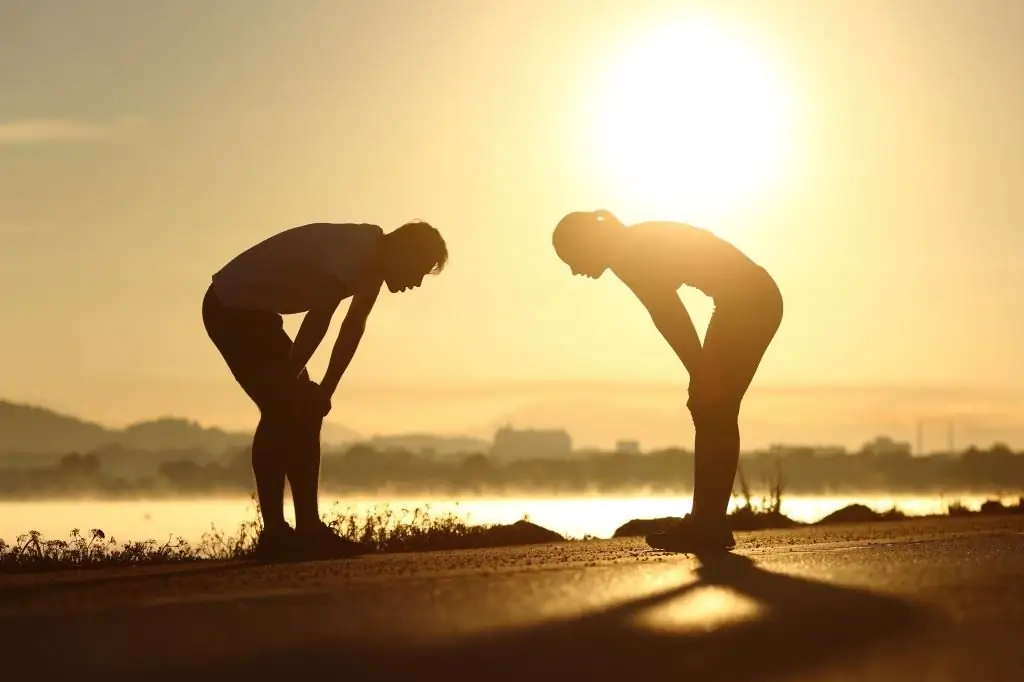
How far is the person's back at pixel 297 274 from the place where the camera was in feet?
26.6

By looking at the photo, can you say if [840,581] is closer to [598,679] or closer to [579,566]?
[579,566]

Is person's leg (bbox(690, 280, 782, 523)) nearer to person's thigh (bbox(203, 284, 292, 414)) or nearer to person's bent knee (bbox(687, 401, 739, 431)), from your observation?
person's bent knee (bbox(687, 401, 739, 431))

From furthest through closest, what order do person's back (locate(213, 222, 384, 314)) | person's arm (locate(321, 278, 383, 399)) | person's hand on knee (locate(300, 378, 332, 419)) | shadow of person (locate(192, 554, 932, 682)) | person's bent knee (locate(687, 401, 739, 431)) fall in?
person's arm (locate(321, 278, 383, 399))
person's hand on knee (locate(300, 378, 332, 419))
person's back (locate(213, 222, 384, 314))
person's bent knee (locate(687, 401, 739, 431))
shadow of person (locate(192, 554, 932, 682))

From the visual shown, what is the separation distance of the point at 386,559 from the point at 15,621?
Answer: 297 cm

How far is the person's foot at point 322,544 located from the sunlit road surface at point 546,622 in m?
1.24

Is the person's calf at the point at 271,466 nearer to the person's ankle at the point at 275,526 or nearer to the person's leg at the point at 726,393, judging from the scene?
the person's ankle at the point at 275,526

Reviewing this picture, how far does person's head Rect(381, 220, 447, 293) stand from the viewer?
8.09 meters

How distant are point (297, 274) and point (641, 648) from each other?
4635 millimetres

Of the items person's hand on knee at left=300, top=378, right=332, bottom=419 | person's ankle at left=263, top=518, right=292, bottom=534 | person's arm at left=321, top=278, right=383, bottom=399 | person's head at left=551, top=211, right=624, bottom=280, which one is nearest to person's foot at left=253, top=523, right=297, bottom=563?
person's ankle at left=263, top=518, right=292, bottom=534

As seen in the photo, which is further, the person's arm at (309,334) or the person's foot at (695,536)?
the person's arm at (309,334)

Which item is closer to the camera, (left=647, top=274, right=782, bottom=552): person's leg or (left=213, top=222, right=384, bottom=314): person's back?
(left=647, top=274, right=782, bottom=552): person's leg

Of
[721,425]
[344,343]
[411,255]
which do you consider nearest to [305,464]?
[344,343]

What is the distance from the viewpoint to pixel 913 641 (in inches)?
160

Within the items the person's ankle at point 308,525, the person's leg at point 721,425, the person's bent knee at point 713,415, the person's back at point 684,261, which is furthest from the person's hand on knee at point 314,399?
the person's bent knee at point 713,415
